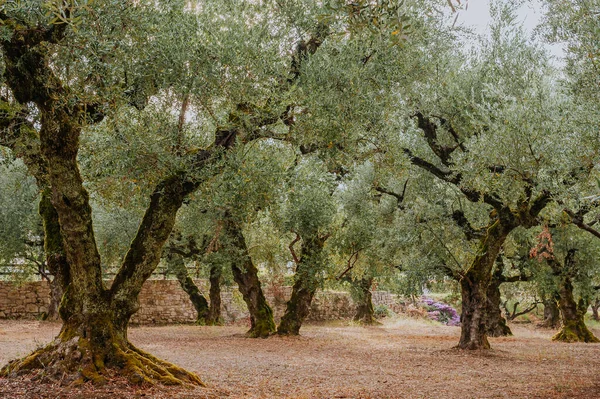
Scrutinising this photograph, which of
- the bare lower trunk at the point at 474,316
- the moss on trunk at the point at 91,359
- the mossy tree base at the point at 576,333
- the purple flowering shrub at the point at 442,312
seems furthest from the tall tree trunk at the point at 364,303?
the moss on trunk at the point at 91,359

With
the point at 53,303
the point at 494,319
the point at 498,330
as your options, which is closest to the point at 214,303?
the point at 53,303

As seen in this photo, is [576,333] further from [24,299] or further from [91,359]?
[24,299]

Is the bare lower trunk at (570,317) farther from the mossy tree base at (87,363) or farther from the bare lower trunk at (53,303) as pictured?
the bare lower trunk at (53,303)

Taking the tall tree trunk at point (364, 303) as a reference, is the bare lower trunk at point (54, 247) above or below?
above

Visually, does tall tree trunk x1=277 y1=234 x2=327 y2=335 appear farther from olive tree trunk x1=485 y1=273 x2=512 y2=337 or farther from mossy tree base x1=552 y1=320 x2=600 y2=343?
mossy tree base x1=552 y1=320 x2=600 y2=343

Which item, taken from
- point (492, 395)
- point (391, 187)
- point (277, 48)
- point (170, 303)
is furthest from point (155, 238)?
point (170, 303)

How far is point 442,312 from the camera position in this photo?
111 ft

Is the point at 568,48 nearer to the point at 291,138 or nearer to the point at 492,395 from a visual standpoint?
the point at 291,138

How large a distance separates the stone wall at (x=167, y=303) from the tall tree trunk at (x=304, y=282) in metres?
7.55

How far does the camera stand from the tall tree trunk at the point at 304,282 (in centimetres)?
1914

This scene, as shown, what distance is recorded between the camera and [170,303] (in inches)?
1030

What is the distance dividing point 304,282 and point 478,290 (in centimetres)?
619

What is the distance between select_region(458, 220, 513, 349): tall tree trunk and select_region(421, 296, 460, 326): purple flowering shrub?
663 inches

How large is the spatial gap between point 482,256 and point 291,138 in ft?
28.3
